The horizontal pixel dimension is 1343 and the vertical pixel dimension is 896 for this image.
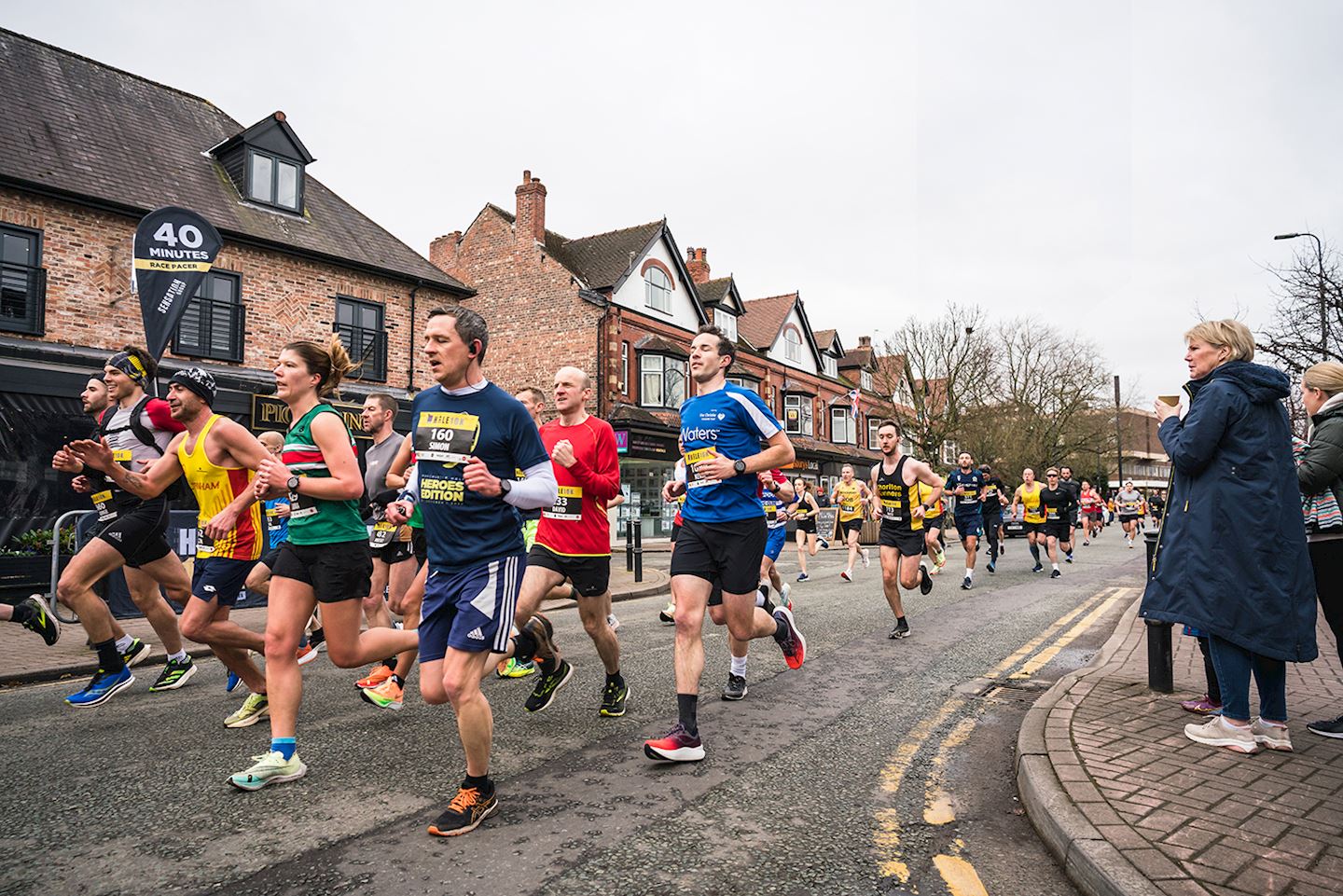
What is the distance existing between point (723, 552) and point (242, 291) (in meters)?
16.2

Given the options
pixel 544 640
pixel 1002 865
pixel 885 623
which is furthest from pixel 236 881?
pixel 885 623

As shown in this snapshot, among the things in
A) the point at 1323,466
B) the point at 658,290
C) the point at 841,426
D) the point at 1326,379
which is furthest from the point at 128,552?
the point at 841,426

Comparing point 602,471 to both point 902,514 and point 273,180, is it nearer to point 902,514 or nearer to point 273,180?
point 902,514

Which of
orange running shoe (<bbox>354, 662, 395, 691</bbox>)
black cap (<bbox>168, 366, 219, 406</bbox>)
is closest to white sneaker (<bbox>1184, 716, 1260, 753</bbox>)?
orange running shoe (<bbox>354, 662, 395, 691</bbox>)

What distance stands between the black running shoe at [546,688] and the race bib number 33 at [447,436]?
1.80m

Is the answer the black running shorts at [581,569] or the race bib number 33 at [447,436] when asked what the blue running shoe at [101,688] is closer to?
the black running shorts at [581,569]

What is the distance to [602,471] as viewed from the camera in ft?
17.7

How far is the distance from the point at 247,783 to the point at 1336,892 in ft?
13.8

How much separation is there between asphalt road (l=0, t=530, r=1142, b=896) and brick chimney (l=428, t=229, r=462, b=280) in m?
27.8

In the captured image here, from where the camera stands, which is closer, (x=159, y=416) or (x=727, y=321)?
(x=159, y=416)

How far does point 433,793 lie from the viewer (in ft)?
12.1

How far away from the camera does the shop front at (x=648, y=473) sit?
27.7 m

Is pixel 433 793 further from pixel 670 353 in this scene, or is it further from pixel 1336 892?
pixel 670 353

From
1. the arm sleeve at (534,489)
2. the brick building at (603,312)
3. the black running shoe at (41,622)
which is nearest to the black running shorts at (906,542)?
the arm sleeve at (534,489)
